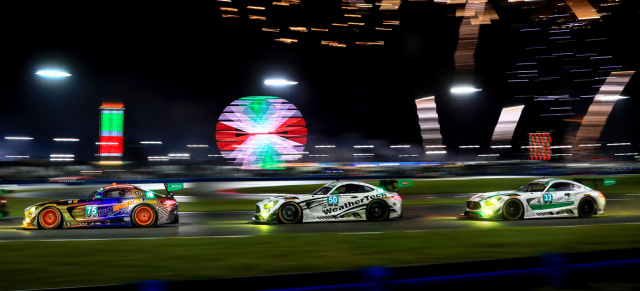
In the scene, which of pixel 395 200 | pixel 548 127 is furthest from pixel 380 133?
pixel 395 200

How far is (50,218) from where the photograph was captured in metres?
12.7

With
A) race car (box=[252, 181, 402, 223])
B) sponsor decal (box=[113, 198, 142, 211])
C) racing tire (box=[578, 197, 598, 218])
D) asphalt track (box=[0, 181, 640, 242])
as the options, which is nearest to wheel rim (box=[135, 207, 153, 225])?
sponsor decal (box=[113, 198, 142, 211])

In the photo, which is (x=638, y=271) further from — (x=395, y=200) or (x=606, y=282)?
(x=395, y=200)

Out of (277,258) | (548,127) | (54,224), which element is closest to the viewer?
(277,258)

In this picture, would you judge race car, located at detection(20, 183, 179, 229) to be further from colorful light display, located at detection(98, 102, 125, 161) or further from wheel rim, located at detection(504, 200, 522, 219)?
colorful light display, located at detection(98, 102, 125, 161)

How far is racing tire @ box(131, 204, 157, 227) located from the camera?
13.1 meters

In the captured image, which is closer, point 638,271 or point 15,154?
point 638,271

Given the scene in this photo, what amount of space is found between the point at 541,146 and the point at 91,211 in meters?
42.8

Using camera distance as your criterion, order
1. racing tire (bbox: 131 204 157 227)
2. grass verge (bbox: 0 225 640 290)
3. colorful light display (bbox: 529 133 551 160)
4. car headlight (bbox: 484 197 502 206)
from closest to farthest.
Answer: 1. grass verge (bbox: 0 225 640 290)
2. racing tire (bbox: 131 204 157 227)
3. car headlight (bbox: 484 197 502 206)
4. colorful light display (bbox: 529 133 551 160)

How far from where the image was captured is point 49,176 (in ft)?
115

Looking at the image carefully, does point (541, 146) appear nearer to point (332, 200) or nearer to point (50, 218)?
point (332, 200)

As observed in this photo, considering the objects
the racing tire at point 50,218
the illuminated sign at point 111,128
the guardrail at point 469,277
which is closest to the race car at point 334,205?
the racing tire at point 50,218

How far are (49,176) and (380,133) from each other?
4677cm

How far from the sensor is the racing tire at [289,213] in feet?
45.1
